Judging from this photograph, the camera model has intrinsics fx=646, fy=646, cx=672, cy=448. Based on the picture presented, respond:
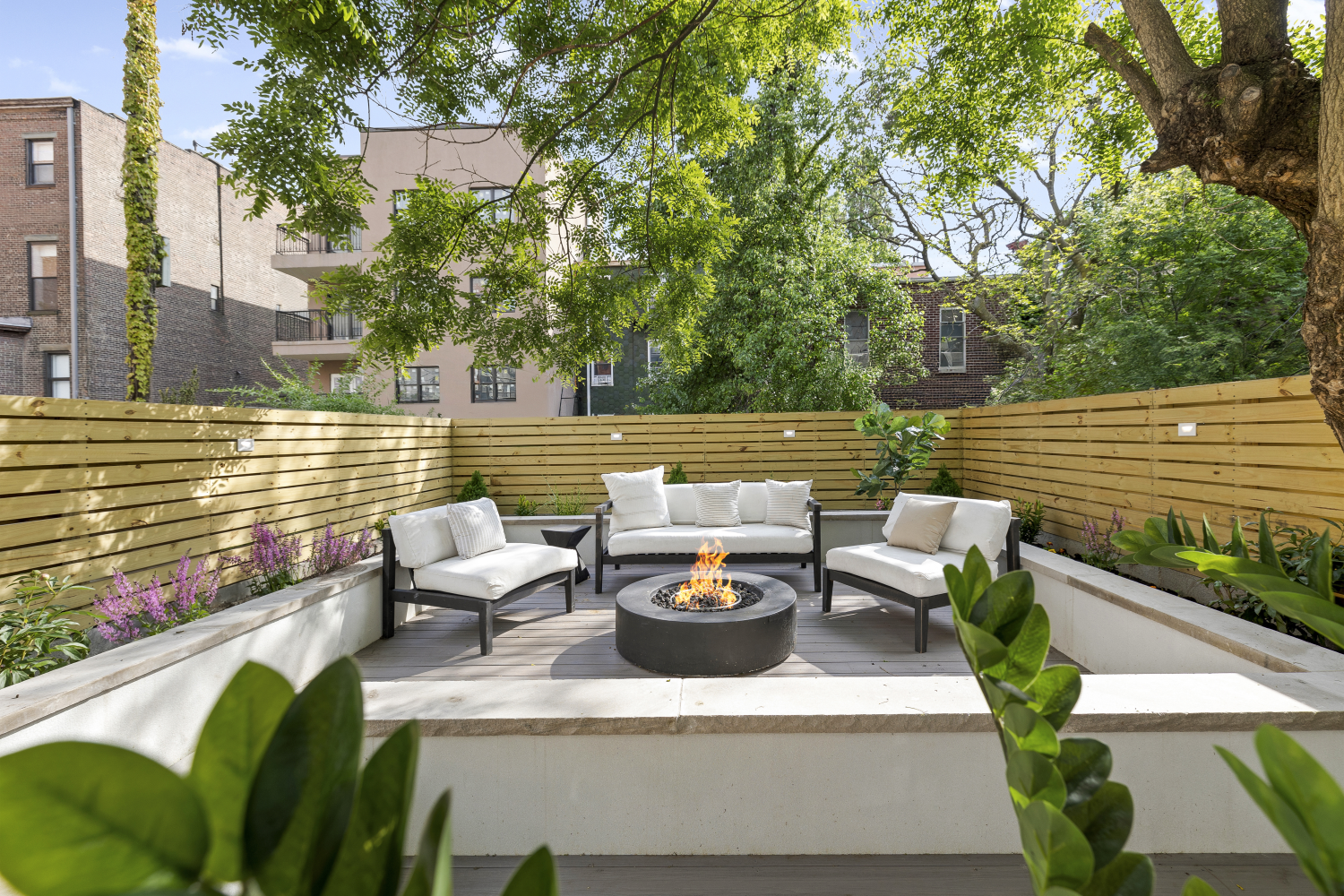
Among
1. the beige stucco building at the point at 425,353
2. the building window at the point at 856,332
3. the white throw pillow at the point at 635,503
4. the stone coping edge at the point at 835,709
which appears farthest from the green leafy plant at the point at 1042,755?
the building window at the point at 856,332

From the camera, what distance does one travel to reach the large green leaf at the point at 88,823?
0.18 metres

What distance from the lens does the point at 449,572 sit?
4.22m

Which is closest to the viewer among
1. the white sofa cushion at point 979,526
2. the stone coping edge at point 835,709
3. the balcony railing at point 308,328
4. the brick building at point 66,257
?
the stone coping edge at point 835,709

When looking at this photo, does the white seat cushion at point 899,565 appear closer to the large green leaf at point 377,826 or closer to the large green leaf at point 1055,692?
the large green leaf at point 1055,692

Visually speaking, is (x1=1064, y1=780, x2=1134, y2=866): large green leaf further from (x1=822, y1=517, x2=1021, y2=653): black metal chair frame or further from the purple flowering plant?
(x1=822, y1=517, x2=1021, y2=653): black metal chair frame

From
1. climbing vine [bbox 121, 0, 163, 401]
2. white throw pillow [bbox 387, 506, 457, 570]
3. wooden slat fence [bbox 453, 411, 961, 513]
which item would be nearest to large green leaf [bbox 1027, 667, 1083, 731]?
white throw pillow [bbox 387, 506, 457, 570]

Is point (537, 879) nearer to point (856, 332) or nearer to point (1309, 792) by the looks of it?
point (1309, 792)

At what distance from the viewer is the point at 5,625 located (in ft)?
8.43

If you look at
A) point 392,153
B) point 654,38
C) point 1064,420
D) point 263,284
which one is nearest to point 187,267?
point 263,284

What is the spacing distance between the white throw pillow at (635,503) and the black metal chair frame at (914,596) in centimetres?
176

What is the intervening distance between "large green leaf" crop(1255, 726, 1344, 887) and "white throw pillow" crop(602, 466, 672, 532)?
5656 mm

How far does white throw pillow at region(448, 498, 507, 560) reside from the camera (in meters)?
4.64

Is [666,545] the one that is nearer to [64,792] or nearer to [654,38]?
[654,38]

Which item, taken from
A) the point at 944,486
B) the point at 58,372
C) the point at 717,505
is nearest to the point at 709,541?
the point at 717,505
